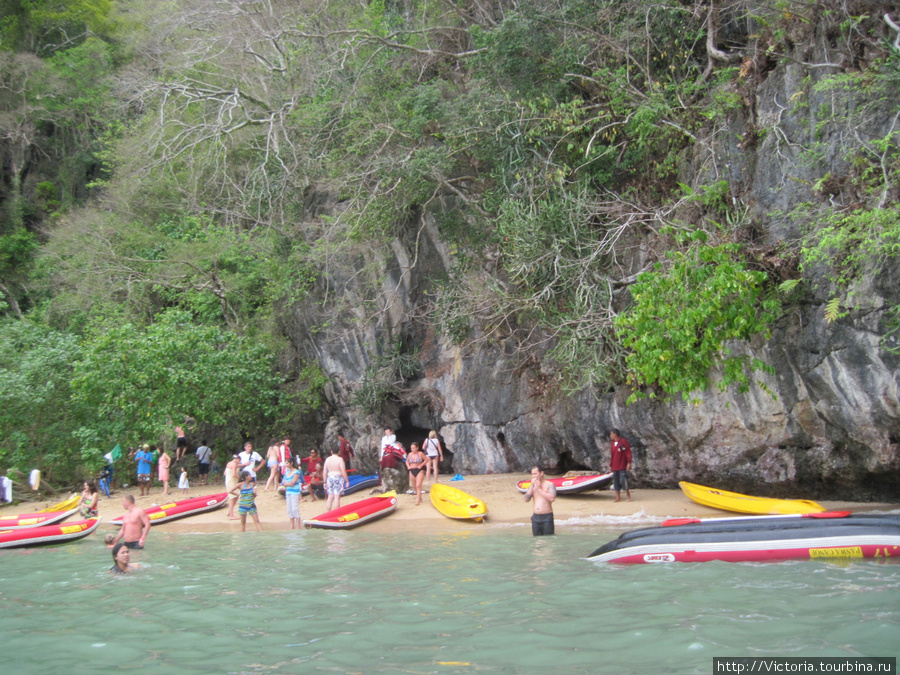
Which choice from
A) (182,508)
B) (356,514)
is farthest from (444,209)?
(182,508)

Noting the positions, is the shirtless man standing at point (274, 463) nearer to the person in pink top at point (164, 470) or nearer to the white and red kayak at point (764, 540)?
the person in pink top at point (164, 470)

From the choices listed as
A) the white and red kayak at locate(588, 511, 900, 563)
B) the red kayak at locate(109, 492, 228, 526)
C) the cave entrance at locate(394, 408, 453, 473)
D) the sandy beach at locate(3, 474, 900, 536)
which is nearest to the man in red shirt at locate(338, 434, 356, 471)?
the cave entrance at locate(394, 408, 453, 473)

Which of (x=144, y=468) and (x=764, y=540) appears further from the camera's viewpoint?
(x=144, y=468)

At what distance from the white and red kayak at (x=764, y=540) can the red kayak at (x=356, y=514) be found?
5.48m

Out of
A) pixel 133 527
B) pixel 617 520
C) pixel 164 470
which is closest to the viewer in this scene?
pixel 133 527

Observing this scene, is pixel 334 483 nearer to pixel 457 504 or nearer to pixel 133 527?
pixel 457 504

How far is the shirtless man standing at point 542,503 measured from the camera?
32.8 ft

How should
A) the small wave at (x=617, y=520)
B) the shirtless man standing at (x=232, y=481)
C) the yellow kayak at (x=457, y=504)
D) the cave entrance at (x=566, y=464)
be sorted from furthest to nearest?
1. the cave entrance at (x=566, y=464)
2. the shirtless man standing at (x=232, y=481)
3. the yellow kayak at (x=457, y=504)
4. the small wave at (x=617, y=520)

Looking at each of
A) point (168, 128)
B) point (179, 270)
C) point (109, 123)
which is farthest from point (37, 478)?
point (109, 123)

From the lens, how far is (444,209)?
16.3 meters

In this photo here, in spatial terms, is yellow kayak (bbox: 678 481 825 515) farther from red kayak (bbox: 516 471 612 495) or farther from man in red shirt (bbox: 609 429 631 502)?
red kayak (bbox: 516 471 612 495)

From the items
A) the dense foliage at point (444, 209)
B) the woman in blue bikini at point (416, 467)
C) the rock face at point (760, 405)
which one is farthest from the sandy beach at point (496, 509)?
the dense foliage at point (444, 209)

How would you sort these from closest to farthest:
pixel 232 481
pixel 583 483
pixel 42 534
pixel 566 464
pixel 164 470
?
pixel 42 534 < pixel 583 483 < pixel 232 481 < pixel 566 464 < pixel 164 470

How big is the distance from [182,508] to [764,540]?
12049 millimetres
